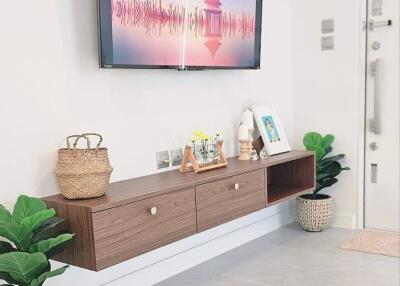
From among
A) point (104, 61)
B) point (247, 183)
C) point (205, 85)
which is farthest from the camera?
point (205, 85)

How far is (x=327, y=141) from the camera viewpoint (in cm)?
371

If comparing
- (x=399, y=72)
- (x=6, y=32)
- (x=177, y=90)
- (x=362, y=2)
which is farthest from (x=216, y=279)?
(x=362, y=2)

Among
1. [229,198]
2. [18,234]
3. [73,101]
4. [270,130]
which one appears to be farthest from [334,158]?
[18,234]

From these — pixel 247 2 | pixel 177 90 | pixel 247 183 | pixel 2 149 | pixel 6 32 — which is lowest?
pixel 247 183

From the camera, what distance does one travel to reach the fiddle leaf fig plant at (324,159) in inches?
143

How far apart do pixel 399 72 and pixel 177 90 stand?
5.71 feet

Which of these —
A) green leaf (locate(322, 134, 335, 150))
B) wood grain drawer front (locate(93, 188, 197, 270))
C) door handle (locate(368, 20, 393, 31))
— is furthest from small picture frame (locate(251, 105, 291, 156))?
wood grain drawer front (locate(93, 188, 197, 270))

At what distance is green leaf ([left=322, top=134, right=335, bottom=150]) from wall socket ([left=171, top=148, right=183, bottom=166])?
134 centimetres

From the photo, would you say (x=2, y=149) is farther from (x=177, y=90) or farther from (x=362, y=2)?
(x=362, y=2)

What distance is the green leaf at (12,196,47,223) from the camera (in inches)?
70.9

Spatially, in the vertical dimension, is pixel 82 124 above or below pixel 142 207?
above

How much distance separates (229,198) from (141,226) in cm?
68

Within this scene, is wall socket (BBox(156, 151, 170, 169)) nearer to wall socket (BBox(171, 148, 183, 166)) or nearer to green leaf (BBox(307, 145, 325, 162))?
wall socket (BBox(171, 148, 183, 166))

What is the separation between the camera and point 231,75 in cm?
330
